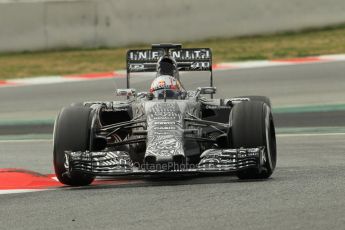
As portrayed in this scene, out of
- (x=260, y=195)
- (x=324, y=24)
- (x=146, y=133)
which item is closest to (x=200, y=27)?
(x=324, y=24)

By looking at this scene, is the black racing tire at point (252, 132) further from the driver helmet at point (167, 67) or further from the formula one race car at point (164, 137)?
the driver helmet at point (167, 67)

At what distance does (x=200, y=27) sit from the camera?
21.0 meters

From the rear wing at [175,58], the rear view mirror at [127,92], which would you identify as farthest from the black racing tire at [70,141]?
the rear wing at [175,58]

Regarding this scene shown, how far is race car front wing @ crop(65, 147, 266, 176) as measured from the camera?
9266 mm

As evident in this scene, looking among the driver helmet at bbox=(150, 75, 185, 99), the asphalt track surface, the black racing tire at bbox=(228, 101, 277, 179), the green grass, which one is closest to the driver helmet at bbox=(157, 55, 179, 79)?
the driver helmet at bbox=(150, 75, 185, 99)

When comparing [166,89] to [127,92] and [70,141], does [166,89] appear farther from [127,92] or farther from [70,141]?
[70,141]

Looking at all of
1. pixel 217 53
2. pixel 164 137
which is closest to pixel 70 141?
pixel 164 137

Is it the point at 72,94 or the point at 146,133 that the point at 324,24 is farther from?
the point at 146,133

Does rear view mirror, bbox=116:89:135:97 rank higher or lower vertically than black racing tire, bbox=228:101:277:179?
higher

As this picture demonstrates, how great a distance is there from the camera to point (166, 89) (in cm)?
1059

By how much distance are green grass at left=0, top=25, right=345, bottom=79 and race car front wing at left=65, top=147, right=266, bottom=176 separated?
9.77 m

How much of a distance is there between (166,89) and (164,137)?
3.65 ft

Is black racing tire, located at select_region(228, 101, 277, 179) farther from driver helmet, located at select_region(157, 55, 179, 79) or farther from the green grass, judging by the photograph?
the green grass

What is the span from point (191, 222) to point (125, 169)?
7.05ft
